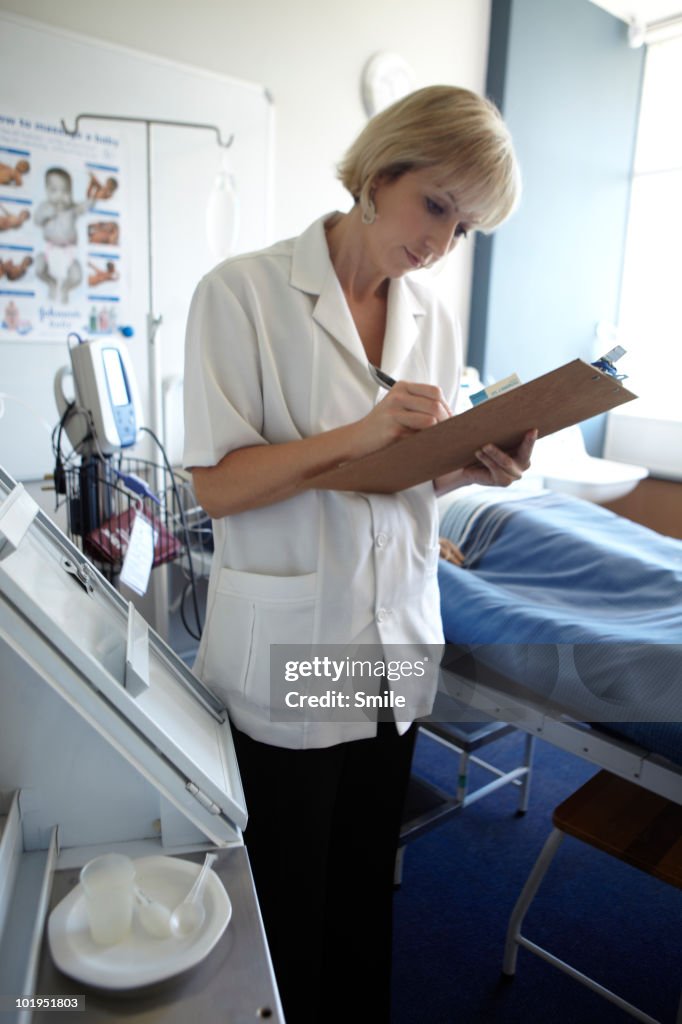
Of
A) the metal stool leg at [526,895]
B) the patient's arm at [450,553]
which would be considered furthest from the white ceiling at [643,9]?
the metal stool leg at [526,895]

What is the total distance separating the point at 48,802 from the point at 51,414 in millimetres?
1854

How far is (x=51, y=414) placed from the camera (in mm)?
2412

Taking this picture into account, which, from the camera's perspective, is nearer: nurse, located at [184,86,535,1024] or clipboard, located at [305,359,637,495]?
clipboard, located at [305,359,637,495]

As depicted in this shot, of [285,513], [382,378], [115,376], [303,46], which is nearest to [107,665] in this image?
[285,513]

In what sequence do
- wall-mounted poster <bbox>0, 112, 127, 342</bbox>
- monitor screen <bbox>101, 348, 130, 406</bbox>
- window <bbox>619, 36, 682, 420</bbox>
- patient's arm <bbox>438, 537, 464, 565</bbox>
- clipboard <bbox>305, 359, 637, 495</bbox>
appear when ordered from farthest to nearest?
window <bbox>619, 36, 682, 420</bbox>
wall-mounted poster <bbox>0, 112, 127, 342</bbox>
patient's arm <bbox>438, 537, 464, 565</bbox>
monitor screen <bbox>101, 348, 130, 406</bbox>
clipboard <bbox>305, 359, 637, 495</bbox>

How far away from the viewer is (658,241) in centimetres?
417

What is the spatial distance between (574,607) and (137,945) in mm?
1360

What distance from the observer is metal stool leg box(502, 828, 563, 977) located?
150cm

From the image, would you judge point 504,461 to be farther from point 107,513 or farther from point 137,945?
point 107,513

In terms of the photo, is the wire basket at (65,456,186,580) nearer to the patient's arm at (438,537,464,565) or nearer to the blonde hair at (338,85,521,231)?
the patient's arm at (438,537,464,565)

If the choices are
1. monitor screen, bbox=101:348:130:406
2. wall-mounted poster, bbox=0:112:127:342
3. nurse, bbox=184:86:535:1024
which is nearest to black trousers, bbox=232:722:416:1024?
nurse, bbox=184:86:535:1024

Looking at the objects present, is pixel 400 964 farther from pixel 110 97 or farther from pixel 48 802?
pixel 110 97

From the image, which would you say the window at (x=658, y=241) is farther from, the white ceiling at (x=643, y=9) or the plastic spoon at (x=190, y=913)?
the plastic spoon at (x=190, y=913)

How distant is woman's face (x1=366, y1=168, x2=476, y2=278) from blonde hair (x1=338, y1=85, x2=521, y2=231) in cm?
1
